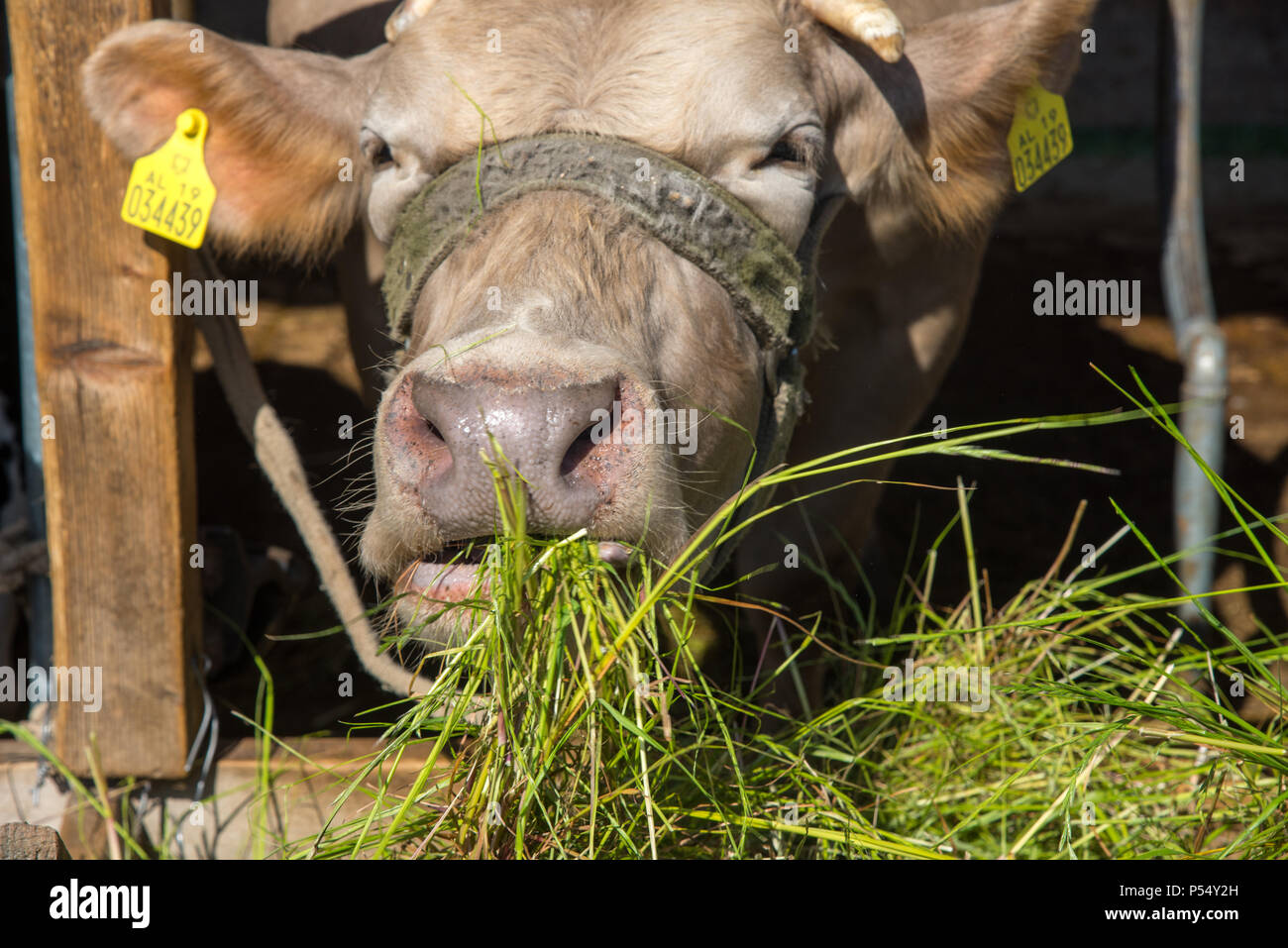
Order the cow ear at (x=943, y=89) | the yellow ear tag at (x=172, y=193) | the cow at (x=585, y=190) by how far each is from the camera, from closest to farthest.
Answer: the cow at (x=585, y=190), the yellow ear tag at (x=172, y=193), the cow ear at (x=943, y=89)

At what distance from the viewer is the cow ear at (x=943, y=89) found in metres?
2.42

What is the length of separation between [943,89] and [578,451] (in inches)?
50.9

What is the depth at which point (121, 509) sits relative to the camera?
2.42 metres

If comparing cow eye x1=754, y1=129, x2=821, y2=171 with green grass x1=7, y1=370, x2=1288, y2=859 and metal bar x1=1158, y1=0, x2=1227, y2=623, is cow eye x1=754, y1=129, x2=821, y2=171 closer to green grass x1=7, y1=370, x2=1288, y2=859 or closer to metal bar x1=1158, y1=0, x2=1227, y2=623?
green grass x1=7, y1=370, x2=1288, y2=859

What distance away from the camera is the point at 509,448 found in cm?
166

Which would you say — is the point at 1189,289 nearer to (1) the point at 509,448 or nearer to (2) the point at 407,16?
(2) the point at 407,16

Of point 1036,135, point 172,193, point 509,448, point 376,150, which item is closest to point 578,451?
point 509,448

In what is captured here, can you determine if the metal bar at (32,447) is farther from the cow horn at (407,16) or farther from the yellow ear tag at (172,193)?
the cow horn at (407,16)

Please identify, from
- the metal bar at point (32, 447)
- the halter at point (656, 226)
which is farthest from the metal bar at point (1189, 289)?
the metal bar at point (32, 447)

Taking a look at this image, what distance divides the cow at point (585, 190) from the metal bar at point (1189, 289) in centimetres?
87

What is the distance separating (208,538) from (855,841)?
1.97 metres

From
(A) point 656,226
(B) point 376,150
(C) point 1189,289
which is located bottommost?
(A) point 656,226

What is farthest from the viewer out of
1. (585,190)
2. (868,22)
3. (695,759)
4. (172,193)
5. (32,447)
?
(32,447)

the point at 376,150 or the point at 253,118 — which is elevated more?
the point at 253,118
